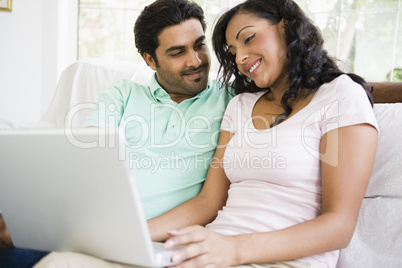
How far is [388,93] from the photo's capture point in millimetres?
1436

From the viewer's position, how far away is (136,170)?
1.43 meters

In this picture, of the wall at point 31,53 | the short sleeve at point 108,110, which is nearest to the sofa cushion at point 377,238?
the short sleeve at point 108,110

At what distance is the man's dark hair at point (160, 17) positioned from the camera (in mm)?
1592

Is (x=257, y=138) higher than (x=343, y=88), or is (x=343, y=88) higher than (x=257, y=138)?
(x=343, y=88)

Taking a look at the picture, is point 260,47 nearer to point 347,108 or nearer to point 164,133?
point 347,108

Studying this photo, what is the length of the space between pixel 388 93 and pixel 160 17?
913 millimetres

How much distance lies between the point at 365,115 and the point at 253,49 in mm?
423

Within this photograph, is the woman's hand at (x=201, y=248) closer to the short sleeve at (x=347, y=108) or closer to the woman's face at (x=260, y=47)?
the short sleeve at (x=347, y=108)

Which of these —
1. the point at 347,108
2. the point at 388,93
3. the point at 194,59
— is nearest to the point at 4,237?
the point at 194,59

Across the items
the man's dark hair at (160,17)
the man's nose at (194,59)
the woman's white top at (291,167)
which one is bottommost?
the woman's white top at (291,167)

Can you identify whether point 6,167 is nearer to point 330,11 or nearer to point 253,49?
point 253,49

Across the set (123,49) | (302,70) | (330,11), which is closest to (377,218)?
(302,70)

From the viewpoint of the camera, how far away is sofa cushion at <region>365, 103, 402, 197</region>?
1215 mm

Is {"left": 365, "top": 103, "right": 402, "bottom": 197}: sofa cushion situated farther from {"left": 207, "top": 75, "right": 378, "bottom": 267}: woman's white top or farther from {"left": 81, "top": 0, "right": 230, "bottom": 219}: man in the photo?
{"left": 81, "top": 0, "right": 230, "bottom": 219}: man
